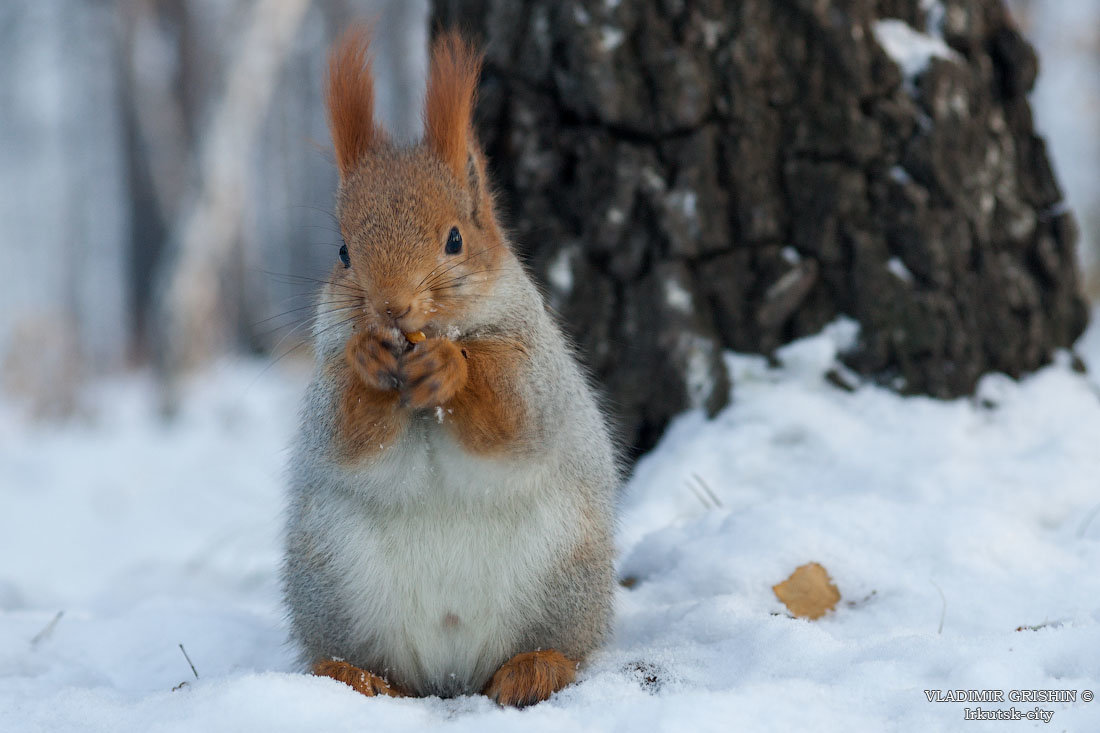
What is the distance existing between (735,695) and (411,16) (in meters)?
16.2

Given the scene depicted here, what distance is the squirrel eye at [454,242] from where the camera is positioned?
1.66 m

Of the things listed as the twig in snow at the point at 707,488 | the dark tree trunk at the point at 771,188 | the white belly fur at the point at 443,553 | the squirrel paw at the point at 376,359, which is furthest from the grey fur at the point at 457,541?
the dark tree trunk at the point at 771,188

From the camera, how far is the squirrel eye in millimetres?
1659

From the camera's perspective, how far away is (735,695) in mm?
1274

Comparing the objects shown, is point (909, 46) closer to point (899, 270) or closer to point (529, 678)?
point (899, 270)

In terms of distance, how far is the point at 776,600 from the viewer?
1792 millimetres

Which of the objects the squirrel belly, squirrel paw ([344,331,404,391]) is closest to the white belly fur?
the squirrel belly

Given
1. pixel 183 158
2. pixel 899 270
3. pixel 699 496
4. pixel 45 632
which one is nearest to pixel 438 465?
pixel 699 496

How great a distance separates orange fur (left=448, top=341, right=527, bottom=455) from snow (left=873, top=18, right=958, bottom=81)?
163 centimetres

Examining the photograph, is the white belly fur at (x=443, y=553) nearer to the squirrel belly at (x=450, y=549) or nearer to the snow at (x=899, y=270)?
the squirrel belly at (x=450, y=549)

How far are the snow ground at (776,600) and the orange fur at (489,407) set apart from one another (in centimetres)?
41

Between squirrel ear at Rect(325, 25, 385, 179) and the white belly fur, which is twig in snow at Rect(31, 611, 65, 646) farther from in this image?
squirrel ear at Rect(325, 25, 385, 179)

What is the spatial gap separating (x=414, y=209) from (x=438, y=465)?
1.54 ft

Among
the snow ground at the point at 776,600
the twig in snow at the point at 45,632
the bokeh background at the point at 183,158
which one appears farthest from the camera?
the bokeh background at the point at 183,158
